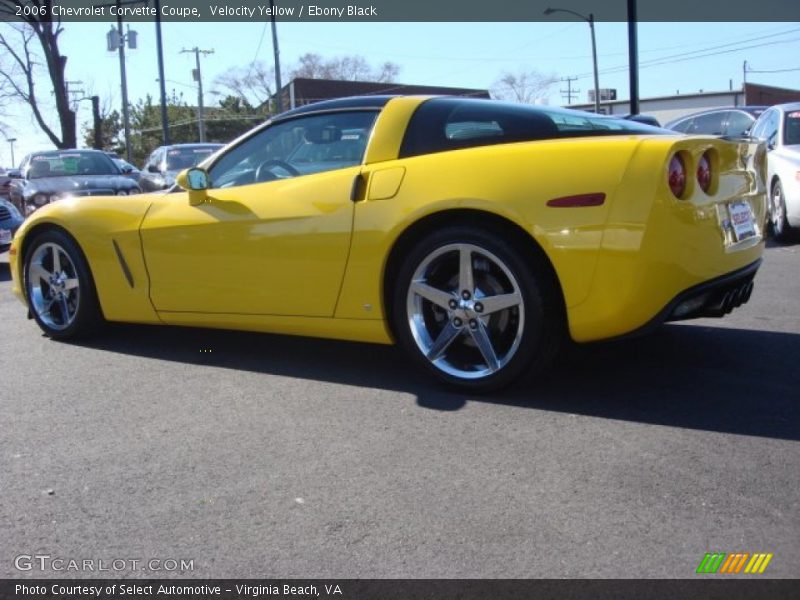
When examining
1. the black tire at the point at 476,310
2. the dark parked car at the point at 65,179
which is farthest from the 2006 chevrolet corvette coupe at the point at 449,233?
the dark parked car at the point at 65,179

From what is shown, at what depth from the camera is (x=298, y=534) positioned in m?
2.54

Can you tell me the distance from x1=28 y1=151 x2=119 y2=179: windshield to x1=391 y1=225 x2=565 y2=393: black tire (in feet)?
35.1

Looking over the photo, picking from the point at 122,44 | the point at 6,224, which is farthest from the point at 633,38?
the point at 122,44

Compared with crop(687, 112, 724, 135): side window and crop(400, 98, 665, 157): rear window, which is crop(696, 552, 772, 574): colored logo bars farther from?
crop(687, 112, 724, 135): side window

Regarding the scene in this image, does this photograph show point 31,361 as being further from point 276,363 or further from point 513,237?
point 513,237

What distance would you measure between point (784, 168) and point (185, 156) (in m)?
11.1

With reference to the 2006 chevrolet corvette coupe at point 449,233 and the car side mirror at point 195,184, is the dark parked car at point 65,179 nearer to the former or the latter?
the 2006 chevrolet corvette coupe at point 449,233

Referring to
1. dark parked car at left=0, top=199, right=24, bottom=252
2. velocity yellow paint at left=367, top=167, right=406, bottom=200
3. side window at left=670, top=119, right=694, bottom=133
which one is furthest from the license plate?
side window at left=670, top=119, right=694, bottom=133

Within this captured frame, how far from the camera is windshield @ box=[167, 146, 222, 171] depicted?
15508 mm

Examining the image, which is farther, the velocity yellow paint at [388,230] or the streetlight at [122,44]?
the streetlight at [122,44]

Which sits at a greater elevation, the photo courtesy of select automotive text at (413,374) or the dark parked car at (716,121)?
the dark parked car at (716,121)

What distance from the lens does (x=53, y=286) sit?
512cm

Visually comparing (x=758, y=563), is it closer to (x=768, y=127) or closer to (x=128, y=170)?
(x=768, y=127)

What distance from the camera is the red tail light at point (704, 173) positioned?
344 centimetres
